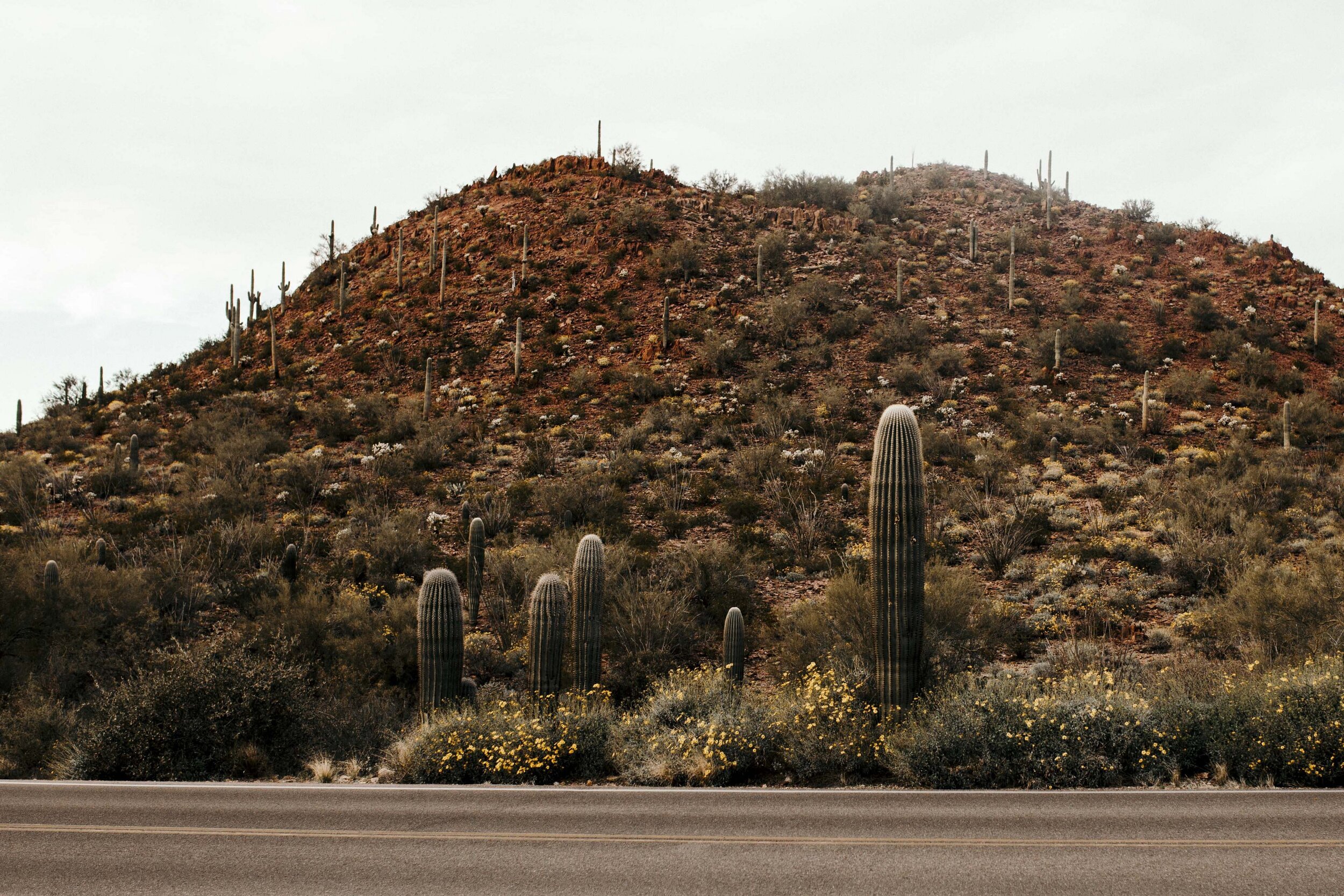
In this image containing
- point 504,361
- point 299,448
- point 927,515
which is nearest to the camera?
point 927,515

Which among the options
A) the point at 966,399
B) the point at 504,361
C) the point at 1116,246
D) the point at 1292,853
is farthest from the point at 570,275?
the point at 1292,853

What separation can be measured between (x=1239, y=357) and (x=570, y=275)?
28063mm

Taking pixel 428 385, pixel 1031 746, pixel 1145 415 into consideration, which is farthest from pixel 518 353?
pixel 1031 746

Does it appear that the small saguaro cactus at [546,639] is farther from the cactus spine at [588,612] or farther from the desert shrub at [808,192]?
the desert shrub at [808,192]

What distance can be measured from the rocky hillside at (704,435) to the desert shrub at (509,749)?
6.24m

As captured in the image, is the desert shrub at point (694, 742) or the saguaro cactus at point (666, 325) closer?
the desert shrub at point (694, 742)

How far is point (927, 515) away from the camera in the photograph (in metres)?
27.6

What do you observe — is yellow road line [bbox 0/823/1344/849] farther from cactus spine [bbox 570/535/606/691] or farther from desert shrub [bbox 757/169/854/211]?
desert shrub [bbox 757/169/854/211]

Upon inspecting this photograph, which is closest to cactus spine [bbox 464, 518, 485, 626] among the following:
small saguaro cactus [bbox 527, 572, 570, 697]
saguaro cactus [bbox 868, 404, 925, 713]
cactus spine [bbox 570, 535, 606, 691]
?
cactus spine [bbox 570, 535, 606, 691]

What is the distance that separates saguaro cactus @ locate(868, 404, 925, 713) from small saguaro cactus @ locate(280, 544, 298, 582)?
15.8 meters

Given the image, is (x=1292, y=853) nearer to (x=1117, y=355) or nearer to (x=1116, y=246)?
(x=1117, y=355)

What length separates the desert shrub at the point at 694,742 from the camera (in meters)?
11.6

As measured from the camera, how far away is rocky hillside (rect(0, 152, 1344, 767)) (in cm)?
2059

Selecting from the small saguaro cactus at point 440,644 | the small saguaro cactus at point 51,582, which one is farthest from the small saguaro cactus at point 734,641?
the small saguaro cactus at point 51,582
